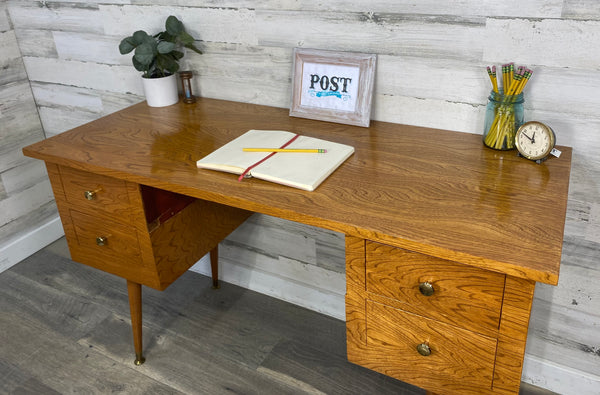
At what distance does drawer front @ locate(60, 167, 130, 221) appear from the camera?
1388 mm

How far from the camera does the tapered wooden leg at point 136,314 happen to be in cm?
161

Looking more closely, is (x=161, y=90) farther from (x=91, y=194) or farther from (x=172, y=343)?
(x=172, y=343)

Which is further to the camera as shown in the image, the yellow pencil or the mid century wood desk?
the yellow pencil

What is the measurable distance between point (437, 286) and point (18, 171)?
2.01 meters

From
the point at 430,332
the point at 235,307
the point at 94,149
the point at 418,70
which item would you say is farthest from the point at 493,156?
the point at 235,307

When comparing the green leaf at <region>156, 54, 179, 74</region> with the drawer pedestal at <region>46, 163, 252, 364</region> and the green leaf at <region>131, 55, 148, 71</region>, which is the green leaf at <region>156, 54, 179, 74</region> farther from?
the drawer pedestal at <region>46, 163, 252, 364</region>

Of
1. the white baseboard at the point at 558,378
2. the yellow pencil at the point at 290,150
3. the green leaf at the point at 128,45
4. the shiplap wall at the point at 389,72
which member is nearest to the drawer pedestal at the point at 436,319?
the yellow pencil at the point at 290,150

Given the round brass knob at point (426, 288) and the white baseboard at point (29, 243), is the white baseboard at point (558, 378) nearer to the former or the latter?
the round brass knob at point (426, 288)

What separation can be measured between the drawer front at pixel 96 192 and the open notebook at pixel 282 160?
11.3 inches

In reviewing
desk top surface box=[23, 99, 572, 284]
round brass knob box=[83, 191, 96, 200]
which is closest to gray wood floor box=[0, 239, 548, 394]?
round brass knob box=[83, 191, 96, 200]

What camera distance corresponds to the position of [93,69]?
2029 millimetres

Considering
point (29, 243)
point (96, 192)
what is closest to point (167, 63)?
point (96, 192)

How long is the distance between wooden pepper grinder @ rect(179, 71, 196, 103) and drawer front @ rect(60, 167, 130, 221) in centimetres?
45

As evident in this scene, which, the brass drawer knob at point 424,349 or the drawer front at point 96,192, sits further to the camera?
the drawer front at point 96,192
